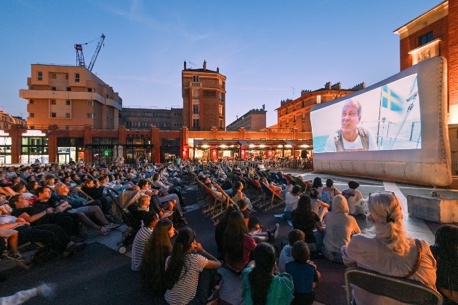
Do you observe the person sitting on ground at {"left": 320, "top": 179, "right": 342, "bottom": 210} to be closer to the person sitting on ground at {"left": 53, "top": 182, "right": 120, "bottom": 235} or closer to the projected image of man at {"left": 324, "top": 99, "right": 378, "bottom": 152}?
the person sitting on ground at {"left": 53, "top": 182, "right": 120, "bottom": 235}

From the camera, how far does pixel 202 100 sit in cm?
4456

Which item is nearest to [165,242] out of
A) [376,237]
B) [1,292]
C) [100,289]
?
[100,289]

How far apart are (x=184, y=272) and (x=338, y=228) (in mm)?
2725

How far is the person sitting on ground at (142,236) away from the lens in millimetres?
4027

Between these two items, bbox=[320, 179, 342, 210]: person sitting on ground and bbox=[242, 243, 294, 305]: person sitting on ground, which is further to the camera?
bbox=[320, 179, 342, 210]: person sitting on ground

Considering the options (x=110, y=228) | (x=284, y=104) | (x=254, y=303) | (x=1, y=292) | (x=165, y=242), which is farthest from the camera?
(x=284, y=104)

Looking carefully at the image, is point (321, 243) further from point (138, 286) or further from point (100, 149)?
point (100, 149)

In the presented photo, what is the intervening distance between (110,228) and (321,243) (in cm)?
506

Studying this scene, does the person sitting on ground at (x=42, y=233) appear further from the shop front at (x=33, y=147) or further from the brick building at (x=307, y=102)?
the brick building at (x=307, y=102)

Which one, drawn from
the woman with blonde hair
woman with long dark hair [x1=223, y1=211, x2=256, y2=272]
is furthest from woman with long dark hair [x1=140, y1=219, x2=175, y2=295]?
the woman with blonde hair

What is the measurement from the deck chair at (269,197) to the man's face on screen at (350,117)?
394 inches

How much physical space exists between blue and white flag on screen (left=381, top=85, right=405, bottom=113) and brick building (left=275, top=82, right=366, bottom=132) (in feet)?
115

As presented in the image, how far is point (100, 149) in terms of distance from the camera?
118 feet

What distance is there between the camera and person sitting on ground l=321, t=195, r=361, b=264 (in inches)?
170
